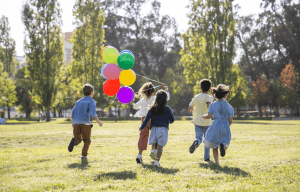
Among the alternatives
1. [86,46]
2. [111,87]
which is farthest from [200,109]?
[86,46]

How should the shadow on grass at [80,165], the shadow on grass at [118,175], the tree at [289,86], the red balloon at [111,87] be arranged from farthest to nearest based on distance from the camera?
the tree at [289,86], the red balloon at [111,87], the shadow on grass at [80,165], the shadow on grass at [118,175]

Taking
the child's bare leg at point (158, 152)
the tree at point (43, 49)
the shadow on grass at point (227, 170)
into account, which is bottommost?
the shadow on grass at point (227, 170)

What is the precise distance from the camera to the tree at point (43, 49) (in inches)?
1331

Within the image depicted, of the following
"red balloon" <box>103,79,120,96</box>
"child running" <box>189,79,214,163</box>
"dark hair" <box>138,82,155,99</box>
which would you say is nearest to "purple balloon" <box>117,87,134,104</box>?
"red balloon" <box>103,79,120,96</box>

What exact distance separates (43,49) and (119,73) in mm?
28997

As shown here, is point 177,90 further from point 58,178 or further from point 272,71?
point 58,178

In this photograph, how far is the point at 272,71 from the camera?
149ft

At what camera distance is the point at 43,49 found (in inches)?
1351

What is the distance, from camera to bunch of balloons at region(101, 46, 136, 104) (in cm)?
813

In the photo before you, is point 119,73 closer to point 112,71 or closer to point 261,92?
point 112,71

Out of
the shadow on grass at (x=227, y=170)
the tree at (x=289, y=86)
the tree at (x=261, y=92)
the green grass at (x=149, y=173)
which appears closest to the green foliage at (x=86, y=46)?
the tree at (x=261, y=92)

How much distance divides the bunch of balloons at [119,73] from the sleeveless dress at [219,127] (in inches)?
118

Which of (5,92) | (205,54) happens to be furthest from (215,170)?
(5,92)

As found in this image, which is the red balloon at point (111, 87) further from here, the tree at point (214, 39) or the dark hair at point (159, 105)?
the tree at point (214, 39)
